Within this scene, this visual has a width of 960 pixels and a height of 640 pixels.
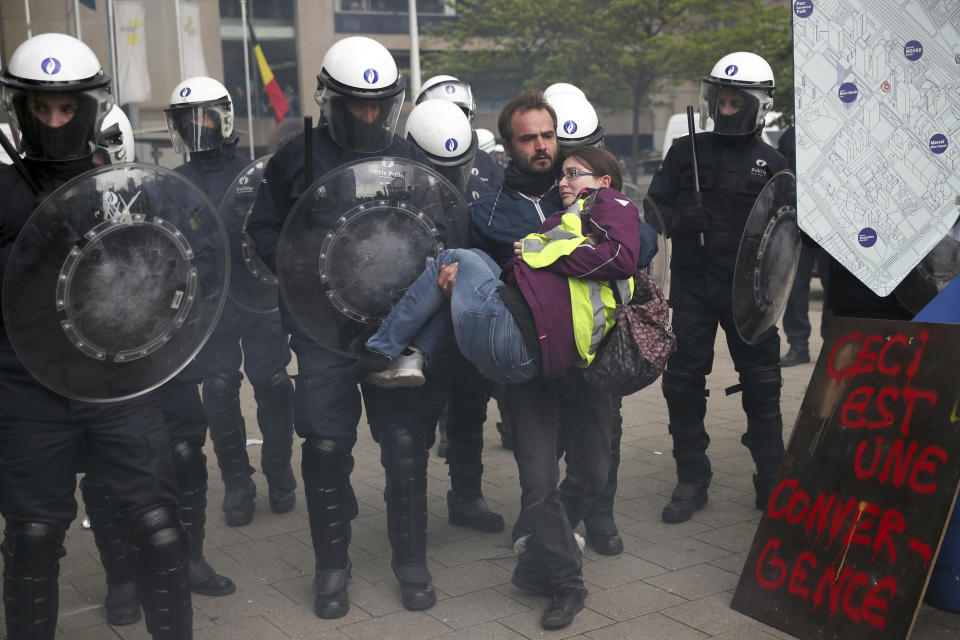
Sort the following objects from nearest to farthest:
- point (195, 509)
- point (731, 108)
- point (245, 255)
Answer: point (195, 509), point (245, 255), point (731, 108)

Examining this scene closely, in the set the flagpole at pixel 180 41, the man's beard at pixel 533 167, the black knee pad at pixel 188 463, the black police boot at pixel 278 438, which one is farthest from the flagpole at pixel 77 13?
the man's beard at pixel 533 167

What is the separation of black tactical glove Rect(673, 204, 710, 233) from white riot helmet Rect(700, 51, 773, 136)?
390 mm

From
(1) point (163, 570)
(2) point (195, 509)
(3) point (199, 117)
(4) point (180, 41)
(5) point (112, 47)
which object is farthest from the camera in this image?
(4) point (180, 41)

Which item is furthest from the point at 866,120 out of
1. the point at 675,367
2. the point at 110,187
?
the point at 110,187

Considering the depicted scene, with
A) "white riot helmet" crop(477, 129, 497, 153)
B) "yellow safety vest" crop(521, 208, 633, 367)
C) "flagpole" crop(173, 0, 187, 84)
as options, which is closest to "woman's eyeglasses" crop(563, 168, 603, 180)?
"yellow safety vest" crop(521, 208, 633, 367)

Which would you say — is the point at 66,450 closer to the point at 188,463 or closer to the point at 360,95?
the point at 188,463

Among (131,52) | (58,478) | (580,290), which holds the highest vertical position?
(131,52)

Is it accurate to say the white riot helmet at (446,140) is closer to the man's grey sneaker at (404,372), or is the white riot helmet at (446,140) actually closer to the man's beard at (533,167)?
the man's beard at (533,167)

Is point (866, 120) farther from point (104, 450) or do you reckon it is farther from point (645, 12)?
point (645, 12)

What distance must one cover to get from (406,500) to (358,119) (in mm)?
1453

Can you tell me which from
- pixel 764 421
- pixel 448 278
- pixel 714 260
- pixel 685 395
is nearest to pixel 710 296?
pixel 714 260

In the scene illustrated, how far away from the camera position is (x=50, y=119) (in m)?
3.08

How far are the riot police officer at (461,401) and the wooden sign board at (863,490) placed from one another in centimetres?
150

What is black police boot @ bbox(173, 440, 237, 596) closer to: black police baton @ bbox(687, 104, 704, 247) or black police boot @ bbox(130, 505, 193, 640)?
black police boot @ bbox(130, 505, 193, 640)
